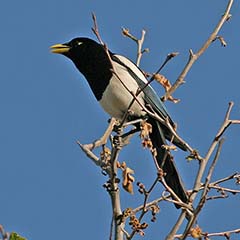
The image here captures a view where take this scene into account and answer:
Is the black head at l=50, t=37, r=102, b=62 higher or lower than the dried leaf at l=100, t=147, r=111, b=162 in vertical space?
higher

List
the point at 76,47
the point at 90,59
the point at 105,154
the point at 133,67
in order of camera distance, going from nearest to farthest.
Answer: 1. the point at 105,154
2. the point at 133,67
3. the point at 90,59
4. the point at 76,47

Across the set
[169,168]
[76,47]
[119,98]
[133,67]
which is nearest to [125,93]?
[119,98]

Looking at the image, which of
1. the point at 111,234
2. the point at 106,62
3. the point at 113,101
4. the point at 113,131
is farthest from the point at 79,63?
the point at 111,234

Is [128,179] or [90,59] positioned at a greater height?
[90,59]

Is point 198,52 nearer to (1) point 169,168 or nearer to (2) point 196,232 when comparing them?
(1) point 169,168

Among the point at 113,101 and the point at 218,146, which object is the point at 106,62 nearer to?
the point at 113,101

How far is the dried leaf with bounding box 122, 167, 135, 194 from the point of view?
3.39 m

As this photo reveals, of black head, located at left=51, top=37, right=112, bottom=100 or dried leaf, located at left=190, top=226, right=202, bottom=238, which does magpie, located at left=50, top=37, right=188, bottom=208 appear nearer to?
black head, located at left=51, top=37, right=112, bottom=100

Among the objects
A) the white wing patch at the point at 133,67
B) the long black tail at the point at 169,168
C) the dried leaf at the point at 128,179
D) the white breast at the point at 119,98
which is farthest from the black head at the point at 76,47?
the dried leaf at the point at 128,179

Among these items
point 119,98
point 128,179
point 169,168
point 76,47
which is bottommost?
point 128,179

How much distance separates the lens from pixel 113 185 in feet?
10.8

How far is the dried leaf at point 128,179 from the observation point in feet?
11.1

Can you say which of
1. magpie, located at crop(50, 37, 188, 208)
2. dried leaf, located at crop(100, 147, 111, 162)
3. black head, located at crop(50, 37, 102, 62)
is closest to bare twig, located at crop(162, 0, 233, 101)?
magpie, located at crop(50, 37, 188, 208)

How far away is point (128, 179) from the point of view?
340 centimetres
